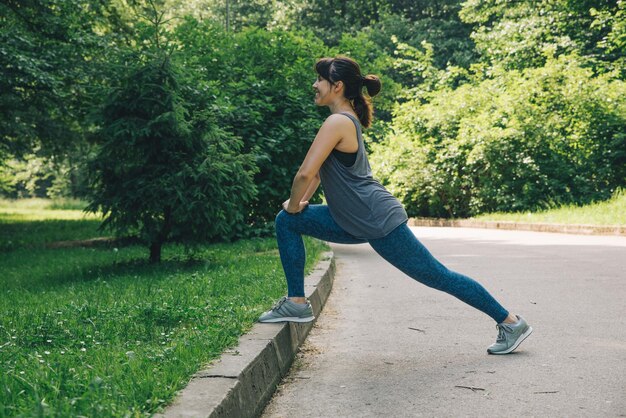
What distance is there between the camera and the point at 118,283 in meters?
8.36

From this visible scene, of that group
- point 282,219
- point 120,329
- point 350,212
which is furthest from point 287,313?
point 120,329

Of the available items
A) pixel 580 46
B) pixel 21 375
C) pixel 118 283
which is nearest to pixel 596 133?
pixel 580 46

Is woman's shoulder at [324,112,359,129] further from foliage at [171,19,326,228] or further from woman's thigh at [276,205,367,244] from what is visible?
foliage at [171,19,326,228]

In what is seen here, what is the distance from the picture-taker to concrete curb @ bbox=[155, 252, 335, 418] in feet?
10.5

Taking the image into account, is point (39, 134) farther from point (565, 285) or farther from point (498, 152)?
point (565, 285)

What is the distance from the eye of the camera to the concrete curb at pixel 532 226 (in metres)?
15.4

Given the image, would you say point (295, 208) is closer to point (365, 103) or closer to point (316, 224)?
point (316, 224)

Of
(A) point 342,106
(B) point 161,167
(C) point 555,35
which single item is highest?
(C) point 555,35

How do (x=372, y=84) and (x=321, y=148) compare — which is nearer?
(x=321, y=148)

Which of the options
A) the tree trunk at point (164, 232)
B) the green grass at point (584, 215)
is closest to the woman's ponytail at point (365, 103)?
the tree trunk at point (164, 232)

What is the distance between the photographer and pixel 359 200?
4.73 meters

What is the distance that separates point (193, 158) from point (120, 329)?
16.4 feet

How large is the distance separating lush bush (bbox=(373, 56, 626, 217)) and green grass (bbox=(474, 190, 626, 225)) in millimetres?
1135

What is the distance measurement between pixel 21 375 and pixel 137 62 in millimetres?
6802
